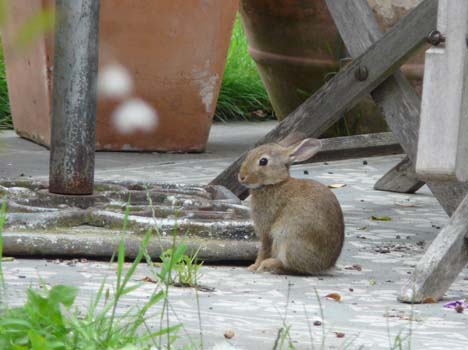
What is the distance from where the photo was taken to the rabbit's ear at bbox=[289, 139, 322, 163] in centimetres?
374

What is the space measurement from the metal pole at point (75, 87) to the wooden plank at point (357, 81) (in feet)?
2.48

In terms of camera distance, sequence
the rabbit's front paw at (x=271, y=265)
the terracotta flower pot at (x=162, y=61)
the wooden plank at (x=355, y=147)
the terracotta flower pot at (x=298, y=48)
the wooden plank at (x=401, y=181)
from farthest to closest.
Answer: the terracotta flower pot at (x=298, y=48) → the terracotta flower pot at (x=162, y=61) → the wooden plank at (x=401, y=181) → the wooden plank at (x=355, y=147) → the rabbit's front paw at (x=271, y=265)

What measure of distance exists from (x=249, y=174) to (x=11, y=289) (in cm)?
112

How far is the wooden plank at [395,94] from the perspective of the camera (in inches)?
149

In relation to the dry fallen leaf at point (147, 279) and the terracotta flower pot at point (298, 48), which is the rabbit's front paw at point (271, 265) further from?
the terracotta flower pot at point (298, 48)

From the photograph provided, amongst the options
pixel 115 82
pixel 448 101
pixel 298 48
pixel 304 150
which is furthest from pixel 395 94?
pixel 298 48

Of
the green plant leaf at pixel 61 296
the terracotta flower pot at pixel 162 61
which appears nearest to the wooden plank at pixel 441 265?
the green plant leaf at pixel 61 296

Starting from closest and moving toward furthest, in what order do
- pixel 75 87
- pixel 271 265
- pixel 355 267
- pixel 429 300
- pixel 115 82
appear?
1. pixel 429 300
2. pixel 271 265
3. pixel 355 267
4. pixel 75 87
5. pixel 115 82

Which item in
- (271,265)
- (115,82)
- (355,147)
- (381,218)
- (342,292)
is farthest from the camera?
(115,82)

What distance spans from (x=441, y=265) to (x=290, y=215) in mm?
698

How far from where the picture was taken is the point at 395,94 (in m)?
4.06

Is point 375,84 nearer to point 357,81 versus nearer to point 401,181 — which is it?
point 357,81

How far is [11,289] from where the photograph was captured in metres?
2.88

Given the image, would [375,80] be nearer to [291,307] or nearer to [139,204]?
[139,204]
